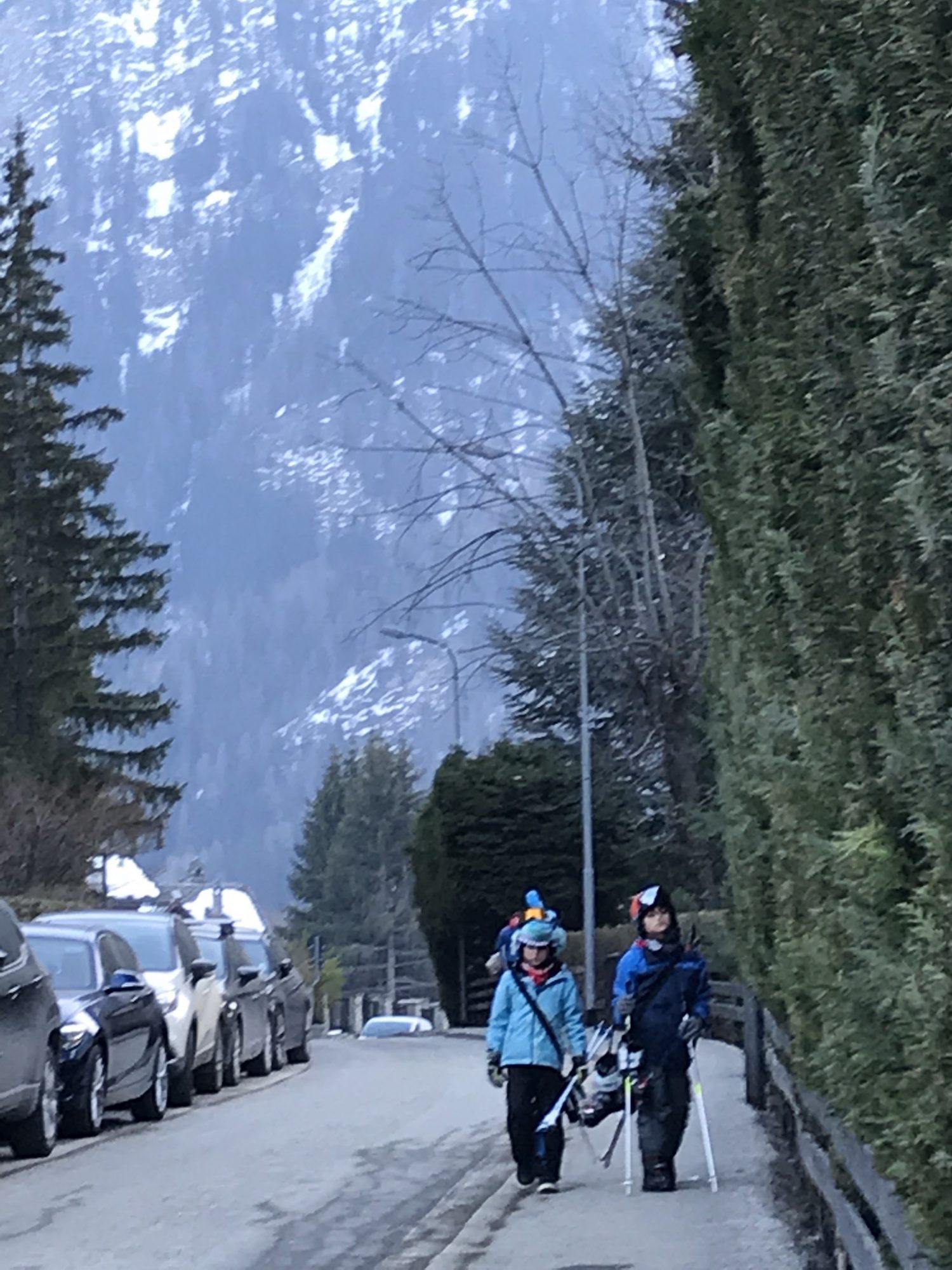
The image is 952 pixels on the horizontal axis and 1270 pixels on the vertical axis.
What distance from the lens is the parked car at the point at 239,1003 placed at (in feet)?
77.0

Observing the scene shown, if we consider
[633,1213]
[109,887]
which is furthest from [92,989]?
[109,887]

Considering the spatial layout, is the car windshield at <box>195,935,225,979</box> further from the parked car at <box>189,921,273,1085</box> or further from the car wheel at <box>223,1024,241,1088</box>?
the car wheel at <box>223,1024,241,1088</box>

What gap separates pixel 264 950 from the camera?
92.8 ft

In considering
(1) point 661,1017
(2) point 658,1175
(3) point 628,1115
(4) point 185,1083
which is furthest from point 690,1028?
(4) point 185,1083

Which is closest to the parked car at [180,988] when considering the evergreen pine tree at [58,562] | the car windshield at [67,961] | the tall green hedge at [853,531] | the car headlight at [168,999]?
the car headlight at [168,999]

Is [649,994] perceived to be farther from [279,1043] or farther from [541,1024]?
[279,1043]

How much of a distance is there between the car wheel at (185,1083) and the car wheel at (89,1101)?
11.3 feet

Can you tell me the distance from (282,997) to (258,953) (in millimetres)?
743

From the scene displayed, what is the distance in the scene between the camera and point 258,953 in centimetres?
2811

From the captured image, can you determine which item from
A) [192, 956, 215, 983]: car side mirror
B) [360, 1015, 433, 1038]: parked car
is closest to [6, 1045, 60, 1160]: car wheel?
[192, 956, 215, 983]: car side mirror

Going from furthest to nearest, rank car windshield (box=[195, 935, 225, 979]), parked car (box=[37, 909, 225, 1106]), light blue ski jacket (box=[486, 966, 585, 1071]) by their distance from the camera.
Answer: car windshield (box=[195, 935, 225, 979]) < parked car (box=[37, 909, 225, 1106]) < light blue ski jacket (box=[486, 966, 585, 1071])

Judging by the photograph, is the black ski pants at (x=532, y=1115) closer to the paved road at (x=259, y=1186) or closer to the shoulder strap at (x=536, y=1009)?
the shoulder strap at (x=536, y=1009)

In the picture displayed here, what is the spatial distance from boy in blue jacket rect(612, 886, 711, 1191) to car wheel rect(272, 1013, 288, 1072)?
14.0 m

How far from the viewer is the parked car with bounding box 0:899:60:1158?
14.1 m
